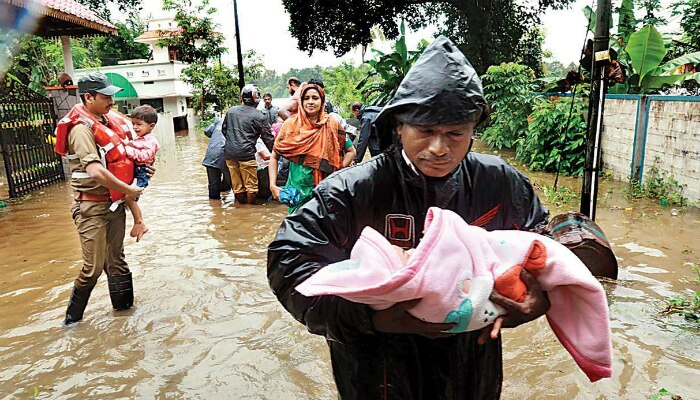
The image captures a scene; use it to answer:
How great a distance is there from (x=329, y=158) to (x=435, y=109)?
3.50 meters

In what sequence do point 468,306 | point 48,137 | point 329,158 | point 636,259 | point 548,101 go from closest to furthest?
point 468,306
point 329,158
point 636,259
point 48,137
point 548,101

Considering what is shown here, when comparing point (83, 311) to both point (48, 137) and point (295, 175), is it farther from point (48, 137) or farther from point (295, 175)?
point (48, 137)

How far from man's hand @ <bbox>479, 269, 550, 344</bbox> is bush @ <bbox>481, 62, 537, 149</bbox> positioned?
11.8 meters

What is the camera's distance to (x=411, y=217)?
159 centimetres

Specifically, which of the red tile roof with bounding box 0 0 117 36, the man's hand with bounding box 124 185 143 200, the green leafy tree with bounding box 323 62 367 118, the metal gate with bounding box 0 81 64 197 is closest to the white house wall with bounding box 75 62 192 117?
the green leafy tree with bounding box 323 62 367 118

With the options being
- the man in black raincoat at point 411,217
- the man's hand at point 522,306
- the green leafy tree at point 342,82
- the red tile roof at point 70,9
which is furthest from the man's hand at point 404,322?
the green leafy tree at point 342,82

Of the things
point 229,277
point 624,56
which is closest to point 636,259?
point 229,277

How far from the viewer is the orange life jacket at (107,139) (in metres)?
3.85

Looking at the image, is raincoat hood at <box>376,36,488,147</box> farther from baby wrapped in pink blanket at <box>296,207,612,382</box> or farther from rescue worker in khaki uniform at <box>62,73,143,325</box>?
rescue worker in khaki uniform at <box>62,73,143,325</box>

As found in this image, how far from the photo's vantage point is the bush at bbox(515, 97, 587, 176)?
1010 cm

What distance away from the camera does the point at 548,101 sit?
41.0 ft

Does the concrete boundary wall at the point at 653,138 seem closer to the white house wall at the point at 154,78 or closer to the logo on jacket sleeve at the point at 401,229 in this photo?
the logo on jacket sleeve at the point at 401,229

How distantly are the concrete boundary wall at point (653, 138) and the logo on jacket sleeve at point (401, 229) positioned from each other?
7045 millimetres

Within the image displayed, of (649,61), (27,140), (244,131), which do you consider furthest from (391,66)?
(27,140)
